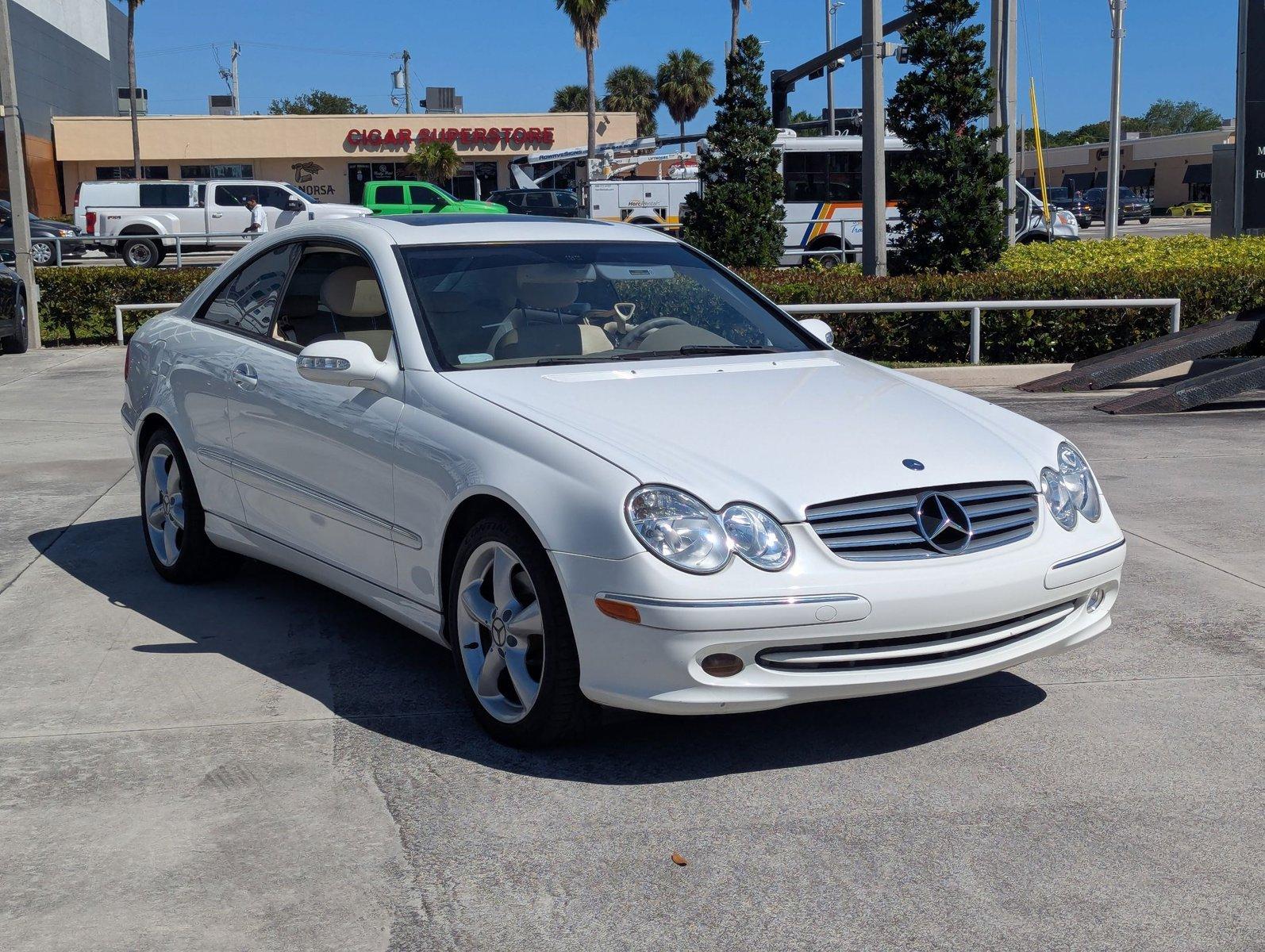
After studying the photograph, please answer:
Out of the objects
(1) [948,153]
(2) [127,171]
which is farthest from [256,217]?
(2) [127,171]

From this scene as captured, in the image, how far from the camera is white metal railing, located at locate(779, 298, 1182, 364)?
14.2 m

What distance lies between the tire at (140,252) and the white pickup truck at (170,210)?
17mm

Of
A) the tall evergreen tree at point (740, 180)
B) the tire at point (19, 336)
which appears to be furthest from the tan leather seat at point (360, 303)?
the tall evergreen tree at point (740, 180)

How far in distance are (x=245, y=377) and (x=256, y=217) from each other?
27900mm

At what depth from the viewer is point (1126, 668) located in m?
5.09

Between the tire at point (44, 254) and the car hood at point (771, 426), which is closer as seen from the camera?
the car hood at point (771, 426)

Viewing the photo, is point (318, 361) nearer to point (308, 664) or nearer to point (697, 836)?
point (308, 664)

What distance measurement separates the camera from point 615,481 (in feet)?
12.9

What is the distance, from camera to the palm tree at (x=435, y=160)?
55281 mm

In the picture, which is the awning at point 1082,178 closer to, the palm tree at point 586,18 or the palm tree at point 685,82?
the palm tree at point 685,82

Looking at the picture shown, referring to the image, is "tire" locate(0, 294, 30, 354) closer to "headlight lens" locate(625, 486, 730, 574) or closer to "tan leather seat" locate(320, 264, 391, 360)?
"tan leather seat" locate(320, 264, 391, 360)

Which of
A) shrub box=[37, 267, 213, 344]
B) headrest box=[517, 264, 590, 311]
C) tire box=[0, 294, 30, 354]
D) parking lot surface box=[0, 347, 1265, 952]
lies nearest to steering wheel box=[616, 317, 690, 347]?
headrest box=[517, 264, 590, 311]

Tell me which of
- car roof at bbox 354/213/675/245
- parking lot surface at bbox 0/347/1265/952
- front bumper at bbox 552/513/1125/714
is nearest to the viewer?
parking lot surface at bbox 0/347/1265/952

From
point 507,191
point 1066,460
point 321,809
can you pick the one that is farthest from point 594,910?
point 507,191
